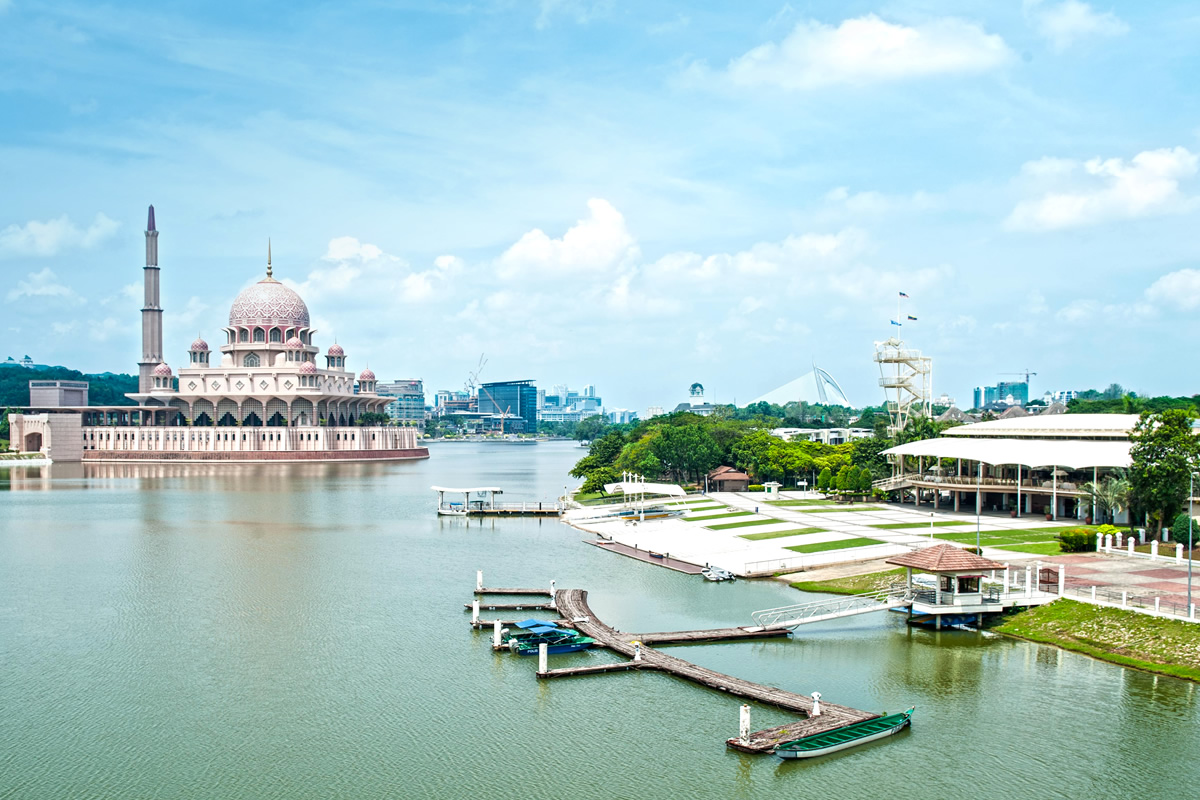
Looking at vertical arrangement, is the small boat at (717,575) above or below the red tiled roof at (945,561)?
below

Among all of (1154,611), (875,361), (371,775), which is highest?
(875,361)

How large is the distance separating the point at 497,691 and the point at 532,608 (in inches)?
489

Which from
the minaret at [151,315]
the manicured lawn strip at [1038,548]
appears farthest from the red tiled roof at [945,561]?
the minaret at [151,315]

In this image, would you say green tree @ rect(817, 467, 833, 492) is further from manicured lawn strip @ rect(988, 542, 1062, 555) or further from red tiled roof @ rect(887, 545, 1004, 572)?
red tiled roof @ rect(887, 545, 1004, 572)

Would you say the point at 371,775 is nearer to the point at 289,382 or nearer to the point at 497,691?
the point at 497,691

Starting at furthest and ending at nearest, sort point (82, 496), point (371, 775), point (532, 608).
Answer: point (82, 496) → point (532, 608) → point (371, 775)

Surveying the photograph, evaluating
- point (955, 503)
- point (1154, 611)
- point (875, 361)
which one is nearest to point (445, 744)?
point (1154, 611)

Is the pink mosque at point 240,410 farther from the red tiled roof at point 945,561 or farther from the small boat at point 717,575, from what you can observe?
the red tiled roof at point 945,561

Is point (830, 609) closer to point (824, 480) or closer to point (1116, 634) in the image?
point (1116, 634)

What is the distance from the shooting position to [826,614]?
42.0 metres

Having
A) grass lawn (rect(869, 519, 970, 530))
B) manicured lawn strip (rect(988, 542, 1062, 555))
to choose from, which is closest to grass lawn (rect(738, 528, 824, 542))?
grass lawn (rect(869, 519, 970, 530))

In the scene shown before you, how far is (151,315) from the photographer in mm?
185875

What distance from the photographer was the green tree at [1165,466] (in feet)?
178

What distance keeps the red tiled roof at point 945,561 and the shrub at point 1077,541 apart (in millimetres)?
12295
